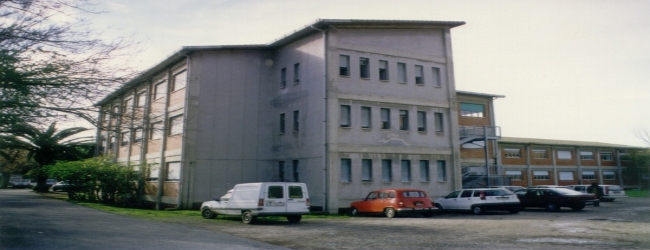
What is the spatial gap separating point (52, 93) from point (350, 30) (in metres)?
16.0

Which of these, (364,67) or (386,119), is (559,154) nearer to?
(386,119)

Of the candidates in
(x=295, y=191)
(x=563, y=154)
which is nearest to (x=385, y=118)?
(x=295, y=191)

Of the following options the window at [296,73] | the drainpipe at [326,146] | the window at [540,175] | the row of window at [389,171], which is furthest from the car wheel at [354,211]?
the window at [540,175]

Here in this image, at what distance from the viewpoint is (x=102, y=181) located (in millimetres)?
27094

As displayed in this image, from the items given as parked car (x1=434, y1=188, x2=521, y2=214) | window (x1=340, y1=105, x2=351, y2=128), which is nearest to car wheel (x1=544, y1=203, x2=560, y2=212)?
parked car (x1=434, y1=188, x2=521, y2=214)

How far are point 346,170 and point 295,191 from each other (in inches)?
258

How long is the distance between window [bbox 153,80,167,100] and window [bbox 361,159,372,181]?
42.0 ft

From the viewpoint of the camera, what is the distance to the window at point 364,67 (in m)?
24.3

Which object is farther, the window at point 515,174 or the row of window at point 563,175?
the row of window at point 563,175

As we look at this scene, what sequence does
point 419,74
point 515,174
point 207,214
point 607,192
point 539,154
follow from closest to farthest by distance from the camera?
point 207,214, point 419,74, point 607,192, point 515,174, point 539,154

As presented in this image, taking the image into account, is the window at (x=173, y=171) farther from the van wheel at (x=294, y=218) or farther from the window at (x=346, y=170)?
Result: the van wheel at (x=294, y=218)

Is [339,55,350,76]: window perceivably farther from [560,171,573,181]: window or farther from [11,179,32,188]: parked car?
[11,179,32,188]: parked car

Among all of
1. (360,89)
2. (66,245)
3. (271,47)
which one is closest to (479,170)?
(360,89)

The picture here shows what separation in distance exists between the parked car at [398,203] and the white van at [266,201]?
422 centimetres
